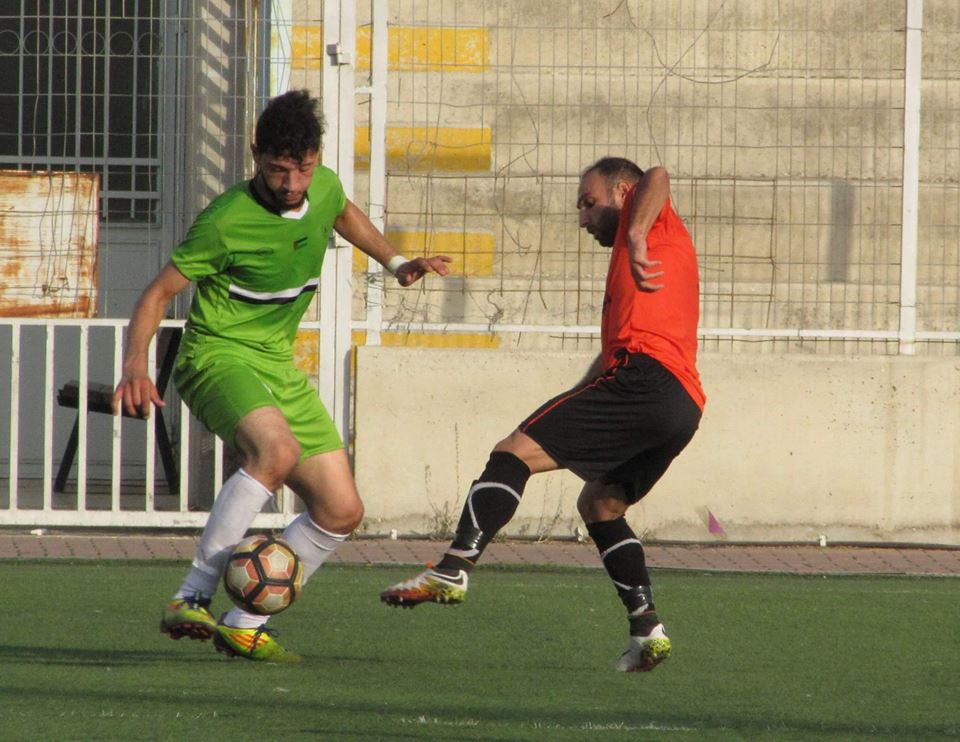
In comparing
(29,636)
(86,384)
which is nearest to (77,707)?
(29,636)

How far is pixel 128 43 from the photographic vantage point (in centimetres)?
992

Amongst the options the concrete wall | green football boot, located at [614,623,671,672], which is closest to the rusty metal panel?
the concrete wall

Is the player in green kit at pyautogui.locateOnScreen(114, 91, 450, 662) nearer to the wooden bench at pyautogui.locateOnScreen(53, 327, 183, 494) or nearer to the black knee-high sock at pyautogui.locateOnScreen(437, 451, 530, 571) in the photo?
the black knee-high sock at pyautogui.locateOnScreen(437, 451, 530, 571)

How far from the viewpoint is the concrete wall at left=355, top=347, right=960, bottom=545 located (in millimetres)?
9750

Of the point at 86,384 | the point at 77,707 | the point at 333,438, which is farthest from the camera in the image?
the point at 86,384

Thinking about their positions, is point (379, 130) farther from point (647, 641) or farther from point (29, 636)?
point (647, 641)

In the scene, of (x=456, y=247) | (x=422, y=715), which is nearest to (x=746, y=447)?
(x=456, y=247)

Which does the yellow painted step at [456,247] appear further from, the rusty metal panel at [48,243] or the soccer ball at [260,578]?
the soccer ball at [260,578]

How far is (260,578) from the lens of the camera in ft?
18.4

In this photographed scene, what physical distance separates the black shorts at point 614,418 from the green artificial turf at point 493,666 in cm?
72

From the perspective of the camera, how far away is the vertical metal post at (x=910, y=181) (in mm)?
9875

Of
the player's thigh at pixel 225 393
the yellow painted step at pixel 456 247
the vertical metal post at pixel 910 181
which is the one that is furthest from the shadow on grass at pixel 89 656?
the vertical metal post at pixel 910 181

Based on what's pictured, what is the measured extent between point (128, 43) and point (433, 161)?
1882 millimetres

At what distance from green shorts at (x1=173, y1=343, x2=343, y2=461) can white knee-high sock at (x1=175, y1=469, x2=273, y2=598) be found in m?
0.18
